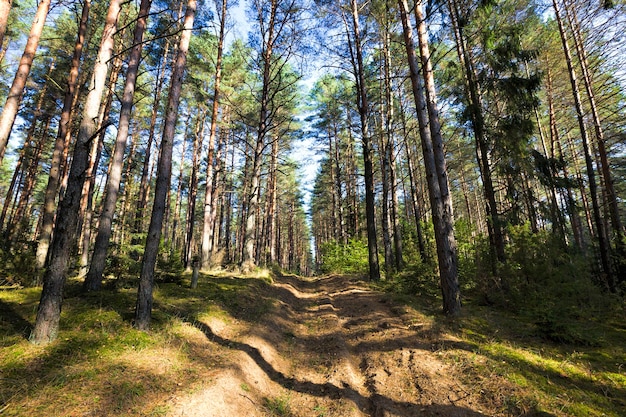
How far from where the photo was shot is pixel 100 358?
3973 mm

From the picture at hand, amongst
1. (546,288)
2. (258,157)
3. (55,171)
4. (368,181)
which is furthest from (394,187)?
(55,171)

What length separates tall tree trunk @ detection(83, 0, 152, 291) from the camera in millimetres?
7277

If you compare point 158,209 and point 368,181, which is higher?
point 368,181

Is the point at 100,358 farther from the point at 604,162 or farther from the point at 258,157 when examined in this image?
the point at 604,162

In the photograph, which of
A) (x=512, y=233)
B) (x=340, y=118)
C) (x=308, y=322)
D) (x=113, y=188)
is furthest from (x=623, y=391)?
(x=340, y=118)

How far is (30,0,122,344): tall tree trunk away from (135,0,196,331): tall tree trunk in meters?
1.20

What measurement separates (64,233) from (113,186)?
4.31 meters

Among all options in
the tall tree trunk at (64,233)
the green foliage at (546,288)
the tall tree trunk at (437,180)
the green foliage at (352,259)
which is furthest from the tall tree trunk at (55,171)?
the green foliage at (352,259)

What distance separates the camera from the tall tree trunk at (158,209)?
5.36 m

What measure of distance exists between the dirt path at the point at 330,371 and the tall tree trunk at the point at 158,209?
1.26 meters

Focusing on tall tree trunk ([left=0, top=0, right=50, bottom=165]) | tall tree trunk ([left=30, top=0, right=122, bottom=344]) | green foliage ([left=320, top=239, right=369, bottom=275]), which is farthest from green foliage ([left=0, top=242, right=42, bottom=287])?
green foliage ([left=320, top=239, right=369, bottom=275])

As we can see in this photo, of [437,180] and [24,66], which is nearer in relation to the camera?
[437,180]

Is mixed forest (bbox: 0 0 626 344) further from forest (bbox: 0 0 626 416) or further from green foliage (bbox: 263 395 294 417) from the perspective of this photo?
green foliage (bbox: 263 395 294 417)

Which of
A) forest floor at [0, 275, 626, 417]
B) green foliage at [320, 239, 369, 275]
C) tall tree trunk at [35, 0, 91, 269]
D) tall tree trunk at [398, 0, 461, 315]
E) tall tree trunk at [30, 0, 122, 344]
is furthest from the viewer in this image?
green foliage at [320, 239, 369, 275]
